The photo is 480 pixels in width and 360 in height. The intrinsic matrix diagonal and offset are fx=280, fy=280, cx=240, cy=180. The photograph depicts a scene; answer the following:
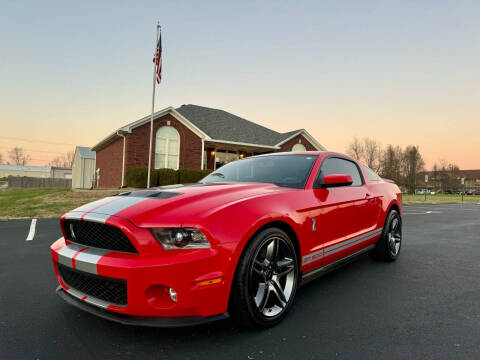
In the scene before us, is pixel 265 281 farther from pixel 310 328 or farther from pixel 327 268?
pixel 327 268

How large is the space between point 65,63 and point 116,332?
2085 cm

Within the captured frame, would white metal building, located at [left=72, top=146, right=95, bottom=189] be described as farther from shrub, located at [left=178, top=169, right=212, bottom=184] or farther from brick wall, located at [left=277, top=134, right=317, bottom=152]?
brick wall, located at [left=277, top=134, right=317, bottom=152]

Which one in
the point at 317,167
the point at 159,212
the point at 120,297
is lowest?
the point at 120,297

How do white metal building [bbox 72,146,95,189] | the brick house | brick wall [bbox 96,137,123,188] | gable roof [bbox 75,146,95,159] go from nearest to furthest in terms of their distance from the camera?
the brick house → brick wall [bbox 96,137,123,188] → white metal building [bbox 72,146,95,189] → gable roof [bbox 75,146,95,159]

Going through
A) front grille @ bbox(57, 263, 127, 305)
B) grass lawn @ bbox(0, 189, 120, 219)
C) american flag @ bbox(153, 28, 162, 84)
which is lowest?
grass lawn @ bbox(0, 189, 120, 219)

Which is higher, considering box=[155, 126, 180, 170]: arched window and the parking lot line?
box=[155, 126, 180, 170]: arched window

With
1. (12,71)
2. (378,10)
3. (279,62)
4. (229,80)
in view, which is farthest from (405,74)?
(12,71)

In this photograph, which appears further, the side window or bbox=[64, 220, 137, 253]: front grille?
the side window

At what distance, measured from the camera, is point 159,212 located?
1892mm

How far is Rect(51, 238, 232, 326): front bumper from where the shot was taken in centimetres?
170

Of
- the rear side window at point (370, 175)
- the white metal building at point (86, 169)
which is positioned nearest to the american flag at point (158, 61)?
the rear side window at point (370, 175)

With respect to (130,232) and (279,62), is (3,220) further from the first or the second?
(279,62)

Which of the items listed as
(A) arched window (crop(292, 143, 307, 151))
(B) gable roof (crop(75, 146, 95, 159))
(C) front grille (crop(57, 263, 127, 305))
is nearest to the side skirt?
(C) front grille (crop(57, 263, 127, 305))

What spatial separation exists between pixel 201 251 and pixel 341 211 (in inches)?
69.6
